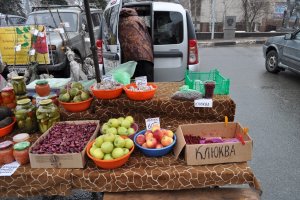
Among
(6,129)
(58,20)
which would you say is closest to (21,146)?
(6,129)

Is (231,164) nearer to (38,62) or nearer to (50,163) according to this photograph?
(50,163)

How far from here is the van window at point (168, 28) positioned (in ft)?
13.8

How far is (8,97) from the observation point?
2484 mm

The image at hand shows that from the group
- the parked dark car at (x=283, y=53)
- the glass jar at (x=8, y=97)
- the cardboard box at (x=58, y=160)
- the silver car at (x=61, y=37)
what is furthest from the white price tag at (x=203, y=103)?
the parked dark car at (x=283, y=53)

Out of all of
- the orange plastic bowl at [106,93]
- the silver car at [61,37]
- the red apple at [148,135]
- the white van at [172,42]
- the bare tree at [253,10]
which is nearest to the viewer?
the red apple at [148,135]

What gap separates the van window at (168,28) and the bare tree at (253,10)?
56.2 feet

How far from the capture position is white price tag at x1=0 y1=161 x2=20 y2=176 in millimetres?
1748

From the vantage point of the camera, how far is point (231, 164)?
1.80 metres

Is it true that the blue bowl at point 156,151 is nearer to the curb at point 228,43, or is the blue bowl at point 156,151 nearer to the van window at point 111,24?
the van window at point 111,24

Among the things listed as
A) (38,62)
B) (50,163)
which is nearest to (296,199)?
(50,163)

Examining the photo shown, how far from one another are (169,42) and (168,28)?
0.80ft

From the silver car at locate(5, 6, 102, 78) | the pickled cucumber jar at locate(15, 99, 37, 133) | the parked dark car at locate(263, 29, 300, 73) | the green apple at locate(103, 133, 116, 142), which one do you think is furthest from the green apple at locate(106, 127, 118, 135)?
the parked dark car at locate(263, 29, 300, 73)

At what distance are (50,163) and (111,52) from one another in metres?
2.31

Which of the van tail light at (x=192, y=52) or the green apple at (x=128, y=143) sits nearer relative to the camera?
the green apple at (x=128, y=143)
